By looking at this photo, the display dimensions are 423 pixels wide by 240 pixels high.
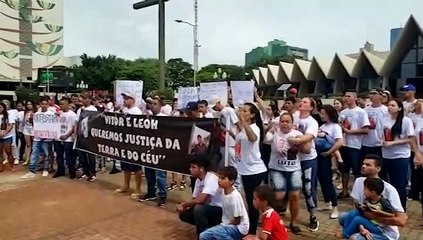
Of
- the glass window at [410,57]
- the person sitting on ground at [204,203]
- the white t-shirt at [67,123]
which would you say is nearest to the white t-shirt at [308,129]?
the person sitting on ground at [204,203]

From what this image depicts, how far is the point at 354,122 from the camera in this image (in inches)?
243

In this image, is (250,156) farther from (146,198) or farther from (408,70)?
(408,70)

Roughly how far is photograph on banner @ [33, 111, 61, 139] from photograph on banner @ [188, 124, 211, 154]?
3.66 meters

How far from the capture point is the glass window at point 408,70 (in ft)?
141

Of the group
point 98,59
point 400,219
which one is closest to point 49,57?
point 98,59

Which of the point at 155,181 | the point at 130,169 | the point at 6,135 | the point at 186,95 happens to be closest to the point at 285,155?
the point at 155,181

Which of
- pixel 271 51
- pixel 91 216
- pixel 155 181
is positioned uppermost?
pixel 271 51

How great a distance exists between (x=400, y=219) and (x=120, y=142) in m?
5.02

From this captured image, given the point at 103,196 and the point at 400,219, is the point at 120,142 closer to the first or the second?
the point at 103,196

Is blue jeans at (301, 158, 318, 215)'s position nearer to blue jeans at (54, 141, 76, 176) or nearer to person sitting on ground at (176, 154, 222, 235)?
person sitting on ground at (176, 154, 222, 235)

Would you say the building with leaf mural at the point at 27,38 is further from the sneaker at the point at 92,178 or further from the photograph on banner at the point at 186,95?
the photograph on banner at the point at 186,95

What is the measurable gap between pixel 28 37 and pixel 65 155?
282ft

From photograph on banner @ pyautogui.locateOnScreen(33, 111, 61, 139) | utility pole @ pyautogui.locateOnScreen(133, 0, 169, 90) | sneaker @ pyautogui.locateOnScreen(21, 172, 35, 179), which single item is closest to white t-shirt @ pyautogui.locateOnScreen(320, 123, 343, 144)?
photograph on banner @ pyautogui.locateOnScreen(33, 111, 61, 139)

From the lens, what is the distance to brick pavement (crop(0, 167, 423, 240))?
5.28 meters
